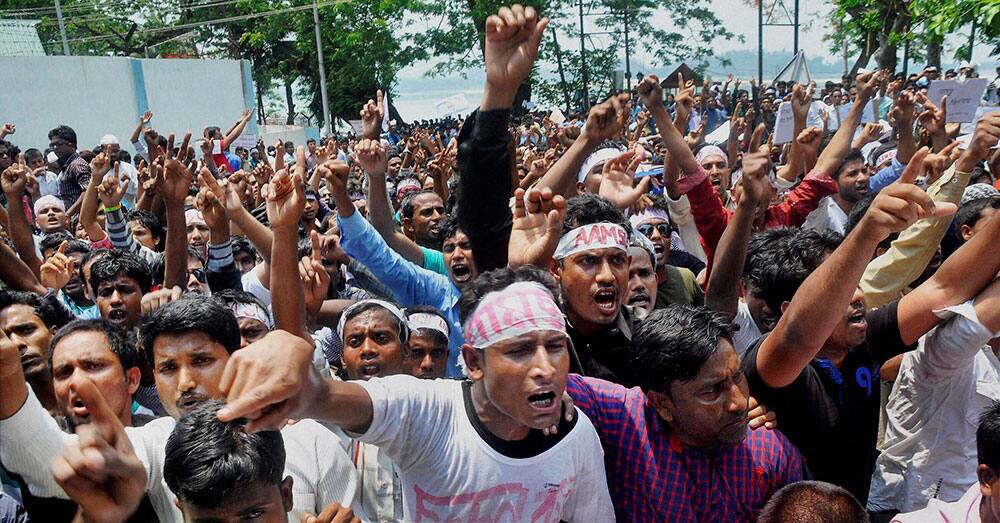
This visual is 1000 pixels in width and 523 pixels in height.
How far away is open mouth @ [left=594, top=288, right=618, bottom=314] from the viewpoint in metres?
3.05

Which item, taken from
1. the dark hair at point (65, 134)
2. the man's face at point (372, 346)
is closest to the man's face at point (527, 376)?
the man's face at point (372, 346)

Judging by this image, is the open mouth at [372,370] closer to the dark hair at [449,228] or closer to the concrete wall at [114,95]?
the dark hair at [449,228]

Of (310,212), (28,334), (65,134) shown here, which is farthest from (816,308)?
(65,134)

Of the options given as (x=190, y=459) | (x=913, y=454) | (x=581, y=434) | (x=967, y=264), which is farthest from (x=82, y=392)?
(x=913, y=454)

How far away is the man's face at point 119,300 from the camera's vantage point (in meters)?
4.18

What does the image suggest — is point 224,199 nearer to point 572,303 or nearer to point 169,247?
point 169,247

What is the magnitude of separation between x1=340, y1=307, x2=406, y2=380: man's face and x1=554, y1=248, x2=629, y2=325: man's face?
0.76m

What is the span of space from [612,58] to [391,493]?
30.0 metres

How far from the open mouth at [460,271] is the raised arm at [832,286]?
193cm

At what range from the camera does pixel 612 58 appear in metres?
31.4

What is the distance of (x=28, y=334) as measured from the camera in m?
3.53

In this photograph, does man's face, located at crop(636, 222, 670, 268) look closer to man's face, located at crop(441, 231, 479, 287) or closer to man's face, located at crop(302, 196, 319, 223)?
man's face, located at crop(441, 231, 479, 287)

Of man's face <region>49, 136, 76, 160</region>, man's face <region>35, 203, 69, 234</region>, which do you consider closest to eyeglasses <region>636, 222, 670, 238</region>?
man's face <region>35, 203, 69, 234</region>

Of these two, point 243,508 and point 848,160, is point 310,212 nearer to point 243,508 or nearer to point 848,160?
point 848,160
